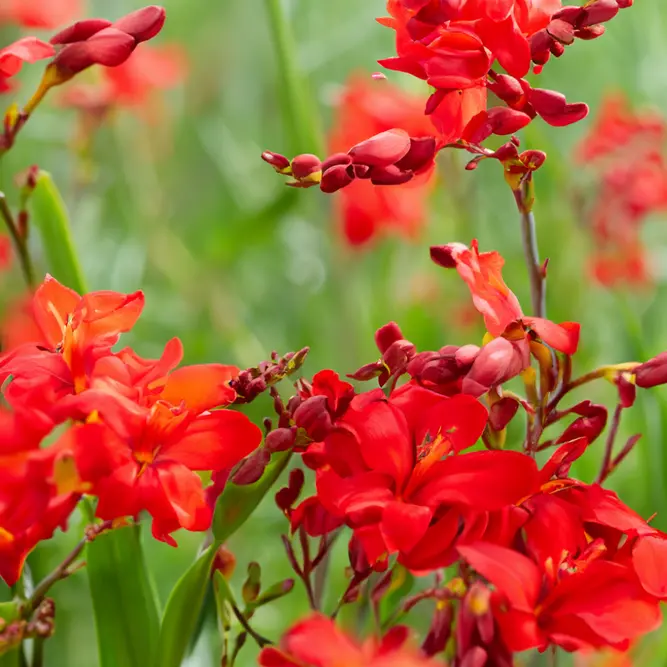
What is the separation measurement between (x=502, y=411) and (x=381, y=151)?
0.09 meters

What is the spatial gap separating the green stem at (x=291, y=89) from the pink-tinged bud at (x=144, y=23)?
203 millimetres

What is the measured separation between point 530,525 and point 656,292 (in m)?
0.89

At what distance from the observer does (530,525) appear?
1.00 feet

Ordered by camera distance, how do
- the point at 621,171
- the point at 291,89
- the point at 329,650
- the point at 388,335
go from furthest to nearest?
the point at 621,171 → the point at 291,89 → the point at 388,335 → the point at 329,650

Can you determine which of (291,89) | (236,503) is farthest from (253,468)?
(291,89)

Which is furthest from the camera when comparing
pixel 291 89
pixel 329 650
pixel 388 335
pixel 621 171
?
pixel 621 171

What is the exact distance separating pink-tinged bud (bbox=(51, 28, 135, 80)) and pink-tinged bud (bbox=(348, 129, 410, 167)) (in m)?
0.11

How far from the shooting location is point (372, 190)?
952mm

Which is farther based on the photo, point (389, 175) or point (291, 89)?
point (291, 89)

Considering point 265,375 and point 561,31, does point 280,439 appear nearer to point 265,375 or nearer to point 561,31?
point 265,375

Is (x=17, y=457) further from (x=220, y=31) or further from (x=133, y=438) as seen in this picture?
(x=220, y=31)

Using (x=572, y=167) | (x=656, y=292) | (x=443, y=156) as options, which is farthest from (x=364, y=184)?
(x=656, y=292)

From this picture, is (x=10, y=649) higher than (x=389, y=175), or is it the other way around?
(x=389, y=175)

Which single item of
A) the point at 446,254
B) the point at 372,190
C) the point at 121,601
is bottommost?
the point at 372,190
